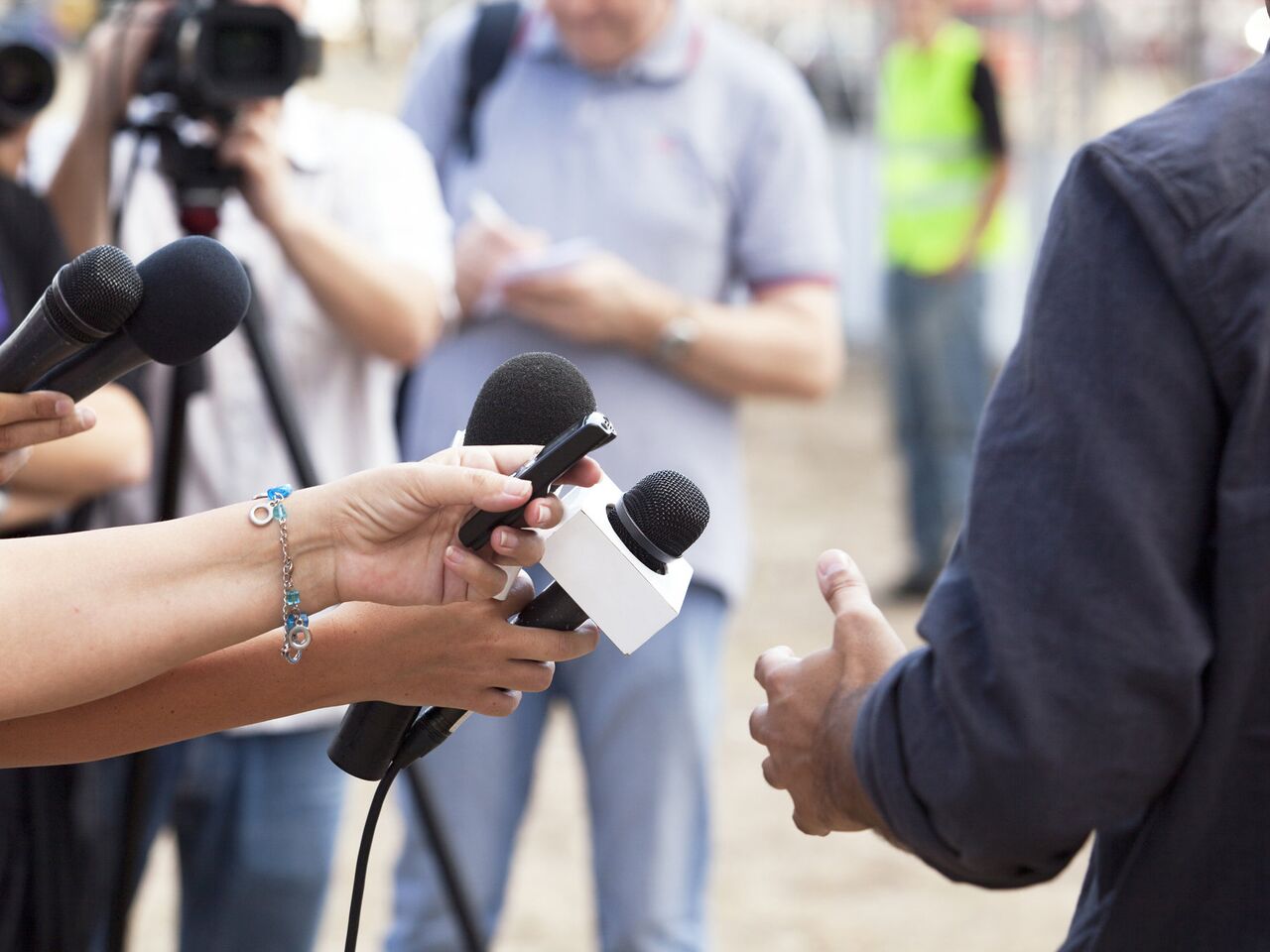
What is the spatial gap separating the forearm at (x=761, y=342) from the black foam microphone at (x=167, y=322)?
3.87 ft

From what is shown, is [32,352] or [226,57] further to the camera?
[226,57]

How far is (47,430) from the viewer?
1.30 m

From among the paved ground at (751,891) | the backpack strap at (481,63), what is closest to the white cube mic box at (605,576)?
the backpack strap at (481,63)

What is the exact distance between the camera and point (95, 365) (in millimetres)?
1257

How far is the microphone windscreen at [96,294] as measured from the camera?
3.82 ft

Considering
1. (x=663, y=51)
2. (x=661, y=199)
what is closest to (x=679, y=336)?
(x=661, y=199)

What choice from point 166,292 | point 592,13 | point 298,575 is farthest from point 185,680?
point 592,13

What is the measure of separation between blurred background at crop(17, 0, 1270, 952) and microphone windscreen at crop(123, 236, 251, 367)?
3.28 ft

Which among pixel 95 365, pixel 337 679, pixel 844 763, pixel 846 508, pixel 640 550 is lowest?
pixel 846 508

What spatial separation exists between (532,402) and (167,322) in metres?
0.29

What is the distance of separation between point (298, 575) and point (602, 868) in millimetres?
1340

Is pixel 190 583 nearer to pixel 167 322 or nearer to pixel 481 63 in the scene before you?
pixel 167 322

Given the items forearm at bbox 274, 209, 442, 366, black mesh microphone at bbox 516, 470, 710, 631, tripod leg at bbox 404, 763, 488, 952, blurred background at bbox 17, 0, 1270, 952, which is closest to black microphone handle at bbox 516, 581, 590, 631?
black mesh microphone at bbox 516, 470, 710, 631

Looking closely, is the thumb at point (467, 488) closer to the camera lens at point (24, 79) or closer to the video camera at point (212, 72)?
the video camera at point (212, 72)
